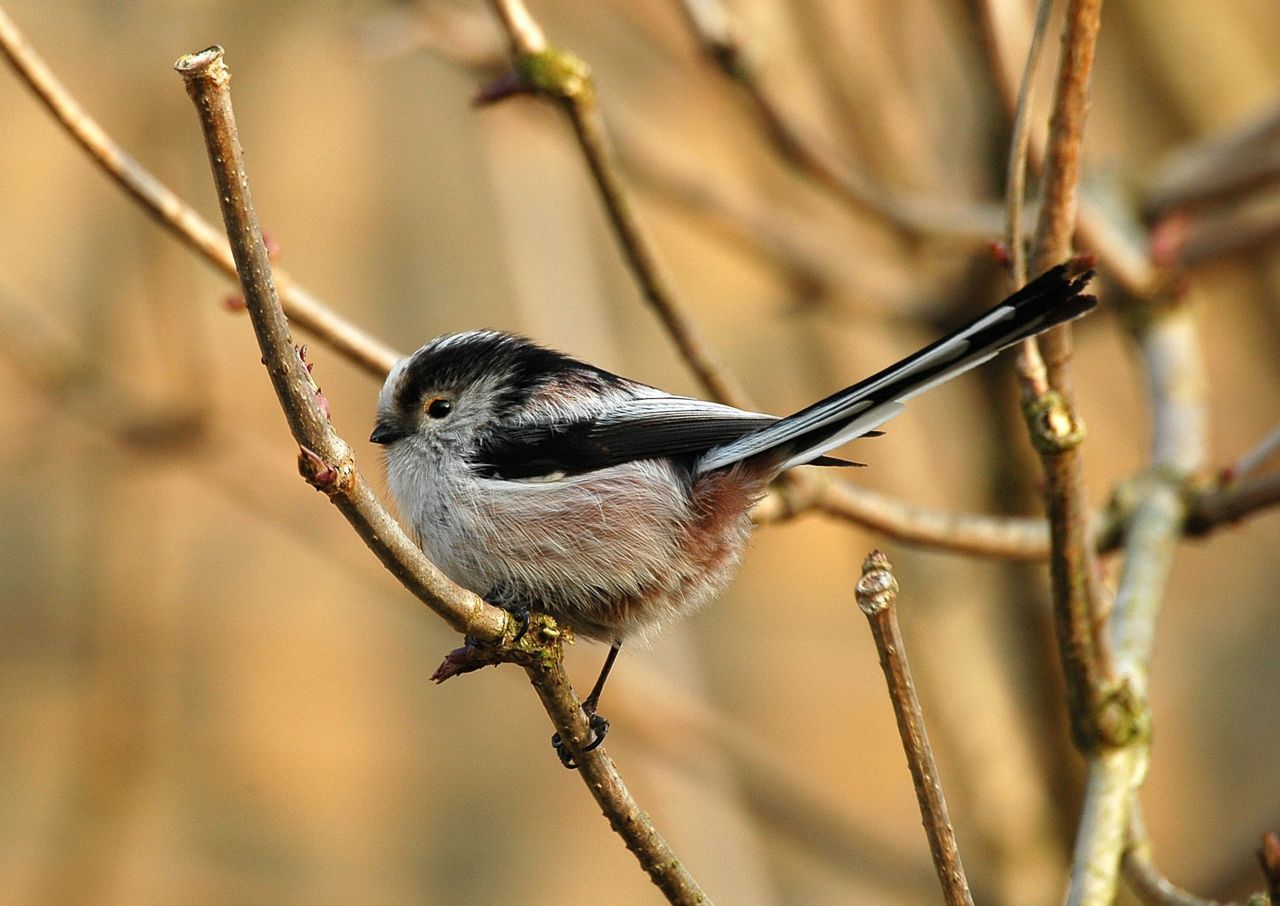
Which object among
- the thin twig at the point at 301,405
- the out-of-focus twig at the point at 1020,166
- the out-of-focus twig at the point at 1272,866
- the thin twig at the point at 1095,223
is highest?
the thin twig at the point at 1095,223

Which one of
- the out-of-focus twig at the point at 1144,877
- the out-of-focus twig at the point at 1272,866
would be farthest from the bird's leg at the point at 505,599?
the out-of-focus twig at the point at 1272,866

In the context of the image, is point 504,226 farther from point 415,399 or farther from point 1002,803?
point 1002,803

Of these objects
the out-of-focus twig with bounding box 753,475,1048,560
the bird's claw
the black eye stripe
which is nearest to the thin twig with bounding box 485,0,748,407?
the out-of-focus twig with bounding box 753,475,1048,560

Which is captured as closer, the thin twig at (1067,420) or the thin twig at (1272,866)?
the thin twig at (1272,866)

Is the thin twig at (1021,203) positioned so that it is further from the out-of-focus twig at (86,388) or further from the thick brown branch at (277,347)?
the out-of-focus twig at (86,388)

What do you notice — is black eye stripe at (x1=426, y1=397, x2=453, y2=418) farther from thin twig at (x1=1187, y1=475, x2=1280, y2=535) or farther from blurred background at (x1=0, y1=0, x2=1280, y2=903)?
thin twig at (x1=1187, y1=475, x2=1280, y2=535)

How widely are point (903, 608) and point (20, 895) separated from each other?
3.71 m

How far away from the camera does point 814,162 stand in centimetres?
397

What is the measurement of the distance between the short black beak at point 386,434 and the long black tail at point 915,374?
0.80 m

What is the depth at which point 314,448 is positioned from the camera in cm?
169

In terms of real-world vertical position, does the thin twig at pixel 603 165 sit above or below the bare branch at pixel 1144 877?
above

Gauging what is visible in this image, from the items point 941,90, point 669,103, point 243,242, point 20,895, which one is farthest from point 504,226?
point 20,895

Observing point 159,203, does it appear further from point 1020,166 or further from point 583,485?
point 1020,166

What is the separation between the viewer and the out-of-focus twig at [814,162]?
11.5 feet
